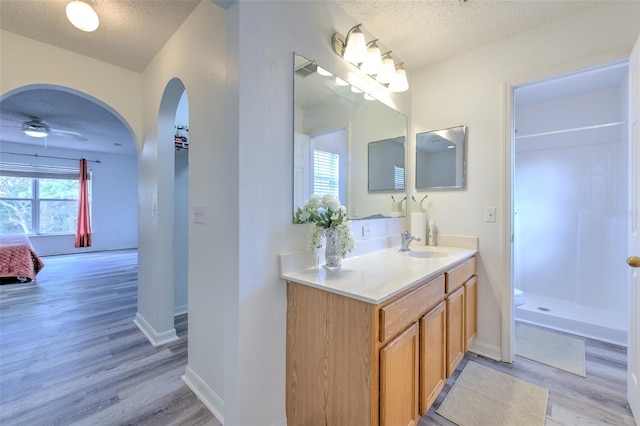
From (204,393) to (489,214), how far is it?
2.44 metres

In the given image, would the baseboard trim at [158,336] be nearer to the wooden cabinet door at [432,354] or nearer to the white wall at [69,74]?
the white wall at [69,74]

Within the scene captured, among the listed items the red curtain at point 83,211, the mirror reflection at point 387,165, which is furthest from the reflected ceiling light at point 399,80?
the red curtain at point 83,211

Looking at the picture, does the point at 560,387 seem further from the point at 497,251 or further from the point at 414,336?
the point at 414,336

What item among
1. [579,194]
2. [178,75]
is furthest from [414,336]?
[579,194]

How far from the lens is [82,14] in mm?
1580

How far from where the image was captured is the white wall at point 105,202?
20.2ft

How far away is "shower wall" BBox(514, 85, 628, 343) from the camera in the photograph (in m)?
2.71

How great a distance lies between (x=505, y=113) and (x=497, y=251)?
1084mm

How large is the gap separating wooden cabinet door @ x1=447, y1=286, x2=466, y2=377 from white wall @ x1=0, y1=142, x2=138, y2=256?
8.23 m

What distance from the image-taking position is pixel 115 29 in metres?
1.92

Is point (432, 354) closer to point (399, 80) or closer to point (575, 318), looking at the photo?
point (399, 80)

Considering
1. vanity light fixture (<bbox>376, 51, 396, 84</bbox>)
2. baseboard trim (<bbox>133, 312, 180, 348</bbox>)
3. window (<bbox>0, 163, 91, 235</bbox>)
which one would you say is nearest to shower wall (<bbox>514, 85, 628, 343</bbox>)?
vanity light fixture (<bbox>376, 51, 396, 84</bbox>)

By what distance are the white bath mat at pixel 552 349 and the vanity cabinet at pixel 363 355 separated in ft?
3.84

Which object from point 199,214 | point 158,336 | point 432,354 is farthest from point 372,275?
point 158,336
